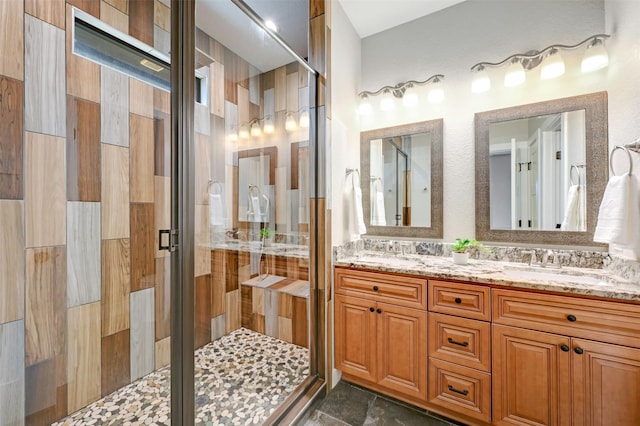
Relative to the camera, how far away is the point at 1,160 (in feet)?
2.94

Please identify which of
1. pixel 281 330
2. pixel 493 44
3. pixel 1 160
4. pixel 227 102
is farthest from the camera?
pixel 493 44

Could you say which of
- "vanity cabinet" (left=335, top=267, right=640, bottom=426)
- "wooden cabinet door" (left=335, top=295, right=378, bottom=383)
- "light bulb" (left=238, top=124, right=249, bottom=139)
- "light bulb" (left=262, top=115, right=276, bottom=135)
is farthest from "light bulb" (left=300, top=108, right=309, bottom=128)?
"wooden cabinet door" (left=335, top=295, right=378, bottom=383)

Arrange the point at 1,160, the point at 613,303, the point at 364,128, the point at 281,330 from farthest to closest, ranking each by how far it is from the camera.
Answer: the point at 364,128
the point at 281,330
the point at 613,303
the point at 1,160

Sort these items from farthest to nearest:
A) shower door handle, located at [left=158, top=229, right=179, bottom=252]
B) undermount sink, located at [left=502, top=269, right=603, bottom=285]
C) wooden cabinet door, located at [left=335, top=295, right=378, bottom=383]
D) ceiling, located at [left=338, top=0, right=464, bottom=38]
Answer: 1. ceiling, located at [left=338, top=0, right=464, bottom=38]
2. wooden cabinet door, located at [left=335, top=295, right=378, bottom=383]
3. undermount sink, located at [left=502, top=269, right=603, bottom=285]
4. shower door handle, located at [left=158, top=229, right=179, bottom=252]

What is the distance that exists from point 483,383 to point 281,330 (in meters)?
1.25

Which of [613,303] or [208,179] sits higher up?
[208,179]

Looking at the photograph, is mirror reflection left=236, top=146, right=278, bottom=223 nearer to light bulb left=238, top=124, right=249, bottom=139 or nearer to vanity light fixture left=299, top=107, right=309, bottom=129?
light bulb left=238, top=124, right=249, bottom=139

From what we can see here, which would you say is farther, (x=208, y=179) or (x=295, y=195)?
(x=295, y=195)

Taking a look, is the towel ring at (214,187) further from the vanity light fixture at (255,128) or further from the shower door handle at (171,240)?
the vanity light fixture at (255,128)

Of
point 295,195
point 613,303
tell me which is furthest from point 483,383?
point 295,195

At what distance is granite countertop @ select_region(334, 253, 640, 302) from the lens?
1.32 metres

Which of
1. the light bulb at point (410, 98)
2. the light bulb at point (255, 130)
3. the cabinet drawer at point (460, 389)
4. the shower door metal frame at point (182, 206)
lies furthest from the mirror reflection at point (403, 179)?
the shower door metal frame at point (182, 206)

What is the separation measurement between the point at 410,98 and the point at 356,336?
6.61 ft

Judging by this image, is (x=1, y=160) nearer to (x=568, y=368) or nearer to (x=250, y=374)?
(x=250, y=374)
